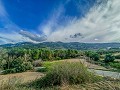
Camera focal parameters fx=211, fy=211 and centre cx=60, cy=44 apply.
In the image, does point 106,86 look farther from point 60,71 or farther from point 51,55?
point 51,55

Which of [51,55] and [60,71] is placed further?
[51,55]

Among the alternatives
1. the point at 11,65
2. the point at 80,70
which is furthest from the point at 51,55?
the point at 80,70

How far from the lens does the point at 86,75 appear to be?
795cm

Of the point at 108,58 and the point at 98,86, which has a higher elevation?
the point at 98,86

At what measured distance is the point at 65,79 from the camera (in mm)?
7691

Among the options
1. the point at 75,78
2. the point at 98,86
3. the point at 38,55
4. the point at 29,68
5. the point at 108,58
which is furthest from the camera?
the point at 38,55

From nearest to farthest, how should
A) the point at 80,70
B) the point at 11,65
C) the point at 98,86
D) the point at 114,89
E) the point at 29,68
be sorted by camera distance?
the point at 114,89 < the point at 98,86 < the point at 80,70 < the point at 29,68 < the point at 11,65

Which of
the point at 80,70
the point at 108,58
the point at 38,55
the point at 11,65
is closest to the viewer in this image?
the point at 80,70

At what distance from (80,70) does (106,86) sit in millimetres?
5828

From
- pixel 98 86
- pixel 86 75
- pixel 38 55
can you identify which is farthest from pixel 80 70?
pixel 38 55

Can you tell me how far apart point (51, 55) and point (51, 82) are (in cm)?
7008

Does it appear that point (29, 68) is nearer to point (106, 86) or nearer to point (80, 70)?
point (80, 70)

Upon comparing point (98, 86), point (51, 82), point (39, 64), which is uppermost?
point (98, 86)

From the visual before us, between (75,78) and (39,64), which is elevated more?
(75,78)
